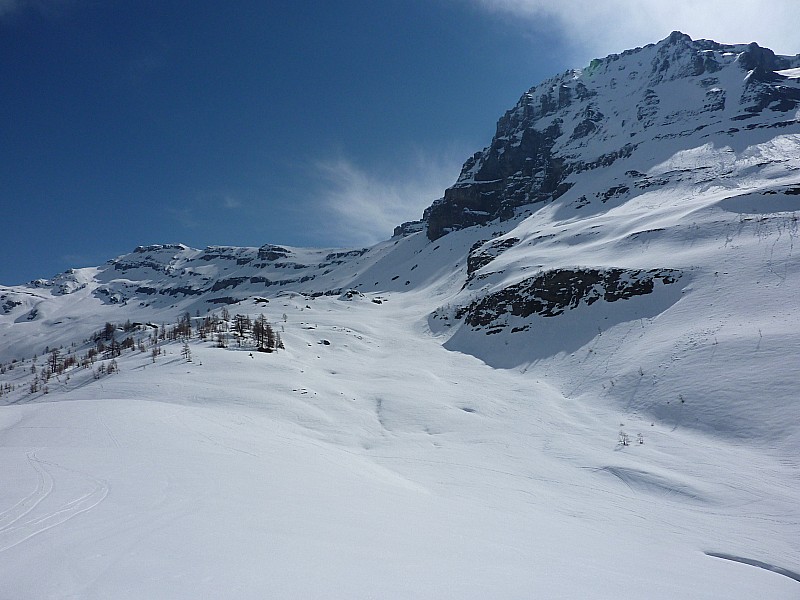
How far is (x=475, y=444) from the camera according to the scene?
13570 millimetres

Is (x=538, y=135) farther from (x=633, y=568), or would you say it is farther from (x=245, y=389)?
(x=633, y=568)

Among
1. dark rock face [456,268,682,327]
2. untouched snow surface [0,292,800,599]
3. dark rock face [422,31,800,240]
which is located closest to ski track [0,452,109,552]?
untouched snow surface [0,292,800,599]

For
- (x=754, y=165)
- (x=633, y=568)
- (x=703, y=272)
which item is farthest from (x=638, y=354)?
(x=754, y=165)

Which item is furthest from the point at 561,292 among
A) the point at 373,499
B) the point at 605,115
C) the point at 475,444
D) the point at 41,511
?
the point at 605,115

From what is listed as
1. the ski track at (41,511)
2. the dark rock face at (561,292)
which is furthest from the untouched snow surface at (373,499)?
the dark rock face at (561,292)

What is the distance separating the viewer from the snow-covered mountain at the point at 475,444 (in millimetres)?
4441

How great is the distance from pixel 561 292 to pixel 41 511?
31248 millimetres

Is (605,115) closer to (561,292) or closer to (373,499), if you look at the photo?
(561,292)

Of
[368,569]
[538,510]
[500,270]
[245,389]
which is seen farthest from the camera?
[500,270]

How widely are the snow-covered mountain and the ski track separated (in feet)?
0.14

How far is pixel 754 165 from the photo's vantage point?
5469 cm

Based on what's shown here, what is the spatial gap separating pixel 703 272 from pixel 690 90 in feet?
337

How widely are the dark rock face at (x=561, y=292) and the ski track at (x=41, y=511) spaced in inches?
1086

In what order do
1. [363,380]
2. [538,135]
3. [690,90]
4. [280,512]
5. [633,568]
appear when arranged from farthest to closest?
[538,135], [690,90], [363,380], [280,512], [633,568]
